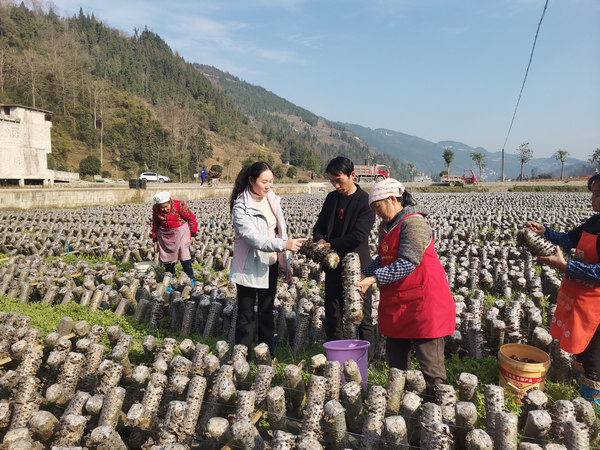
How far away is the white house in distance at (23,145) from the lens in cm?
2331

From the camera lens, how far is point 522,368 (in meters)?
2.97

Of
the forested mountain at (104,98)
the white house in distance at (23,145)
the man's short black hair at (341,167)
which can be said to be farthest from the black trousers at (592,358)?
the forested mountain at (104,98)

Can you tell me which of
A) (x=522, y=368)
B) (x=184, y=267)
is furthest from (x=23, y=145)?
(x=522, y=368)

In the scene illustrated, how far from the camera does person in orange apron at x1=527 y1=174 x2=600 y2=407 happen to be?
2.70 metres

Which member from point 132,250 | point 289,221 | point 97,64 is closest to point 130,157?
point 97,64

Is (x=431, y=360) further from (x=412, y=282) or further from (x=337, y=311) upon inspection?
(x=337, y=311)

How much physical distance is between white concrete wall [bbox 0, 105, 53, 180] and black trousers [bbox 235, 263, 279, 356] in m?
25.1

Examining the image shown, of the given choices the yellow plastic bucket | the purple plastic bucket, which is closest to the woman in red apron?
the purple plastic bucket

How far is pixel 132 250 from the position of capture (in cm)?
853

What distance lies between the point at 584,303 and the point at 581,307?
33mm

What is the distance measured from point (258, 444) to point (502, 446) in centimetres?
135

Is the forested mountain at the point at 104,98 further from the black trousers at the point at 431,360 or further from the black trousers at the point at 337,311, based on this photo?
the black trousers at the point at 431,360

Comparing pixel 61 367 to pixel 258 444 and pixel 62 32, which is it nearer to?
pixel 258 444

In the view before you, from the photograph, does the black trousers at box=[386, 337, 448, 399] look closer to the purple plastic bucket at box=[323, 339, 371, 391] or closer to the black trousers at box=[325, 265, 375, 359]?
the purple plastic bucket at box=[323, 339, 371, 391]
